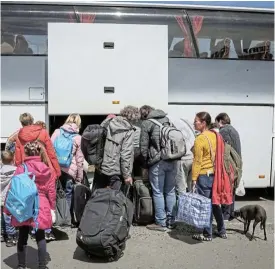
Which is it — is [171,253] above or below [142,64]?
below

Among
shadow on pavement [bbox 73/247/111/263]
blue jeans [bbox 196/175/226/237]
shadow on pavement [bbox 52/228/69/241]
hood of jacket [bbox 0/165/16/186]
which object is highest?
hood of jacket [bbox 0/165/16/186]

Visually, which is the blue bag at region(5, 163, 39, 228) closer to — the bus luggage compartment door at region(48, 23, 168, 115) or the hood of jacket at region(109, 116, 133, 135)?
the hood of jacket at region(109, 116, 133, 135)

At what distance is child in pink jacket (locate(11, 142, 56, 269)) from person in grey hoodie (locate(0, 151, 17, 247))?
99 cm

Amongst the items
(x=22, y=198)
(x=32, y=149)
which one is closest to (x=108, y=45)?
(x=32, y=149)

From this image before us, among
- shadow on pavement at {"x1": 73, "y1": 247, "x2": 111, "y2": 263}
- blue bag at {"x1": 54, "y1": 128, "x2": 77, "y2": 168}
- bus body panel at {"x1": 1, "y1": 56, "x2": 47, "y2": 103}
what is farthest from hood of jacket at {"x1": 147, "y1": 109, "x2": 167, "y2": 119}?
shadow on pavement at {"x1": 73, "y1": 247, "x2": 111, "y2": 263}

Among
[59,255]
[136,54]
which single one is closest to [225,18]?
[136,54]

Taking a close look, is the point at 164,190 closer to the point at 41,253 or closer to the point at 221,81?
the point at 41,253

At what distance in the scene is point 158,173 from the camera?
241 inches

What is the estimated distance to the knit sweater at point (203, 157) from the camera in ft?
18.4

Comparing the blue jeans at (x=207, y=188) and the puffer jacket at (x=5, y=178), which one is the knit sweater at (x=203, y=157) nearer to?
the blue jeans at (x=207, y=188)

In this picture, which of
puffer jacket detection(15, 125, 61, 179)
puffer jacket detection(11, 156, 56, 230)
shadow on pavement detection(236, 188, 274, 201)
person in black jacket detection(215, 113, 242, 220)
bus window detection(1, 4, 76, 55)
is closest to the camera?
puffer jacket detection(11, 156, 56, 230)

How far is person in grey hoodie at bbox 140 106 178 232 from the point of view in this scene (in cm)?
608

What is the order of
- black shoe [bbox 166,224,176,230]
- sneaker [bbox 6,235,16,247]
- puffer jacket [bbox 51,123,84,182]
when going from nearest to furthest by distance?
1. sneaker [bbox 6,235,16,247]
2. puffer jacket [bbox 51,123,84,182]
3. black shoe [bbox 166,224,176,230]

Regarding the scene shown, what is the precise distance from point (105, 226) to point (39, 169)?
109cm
